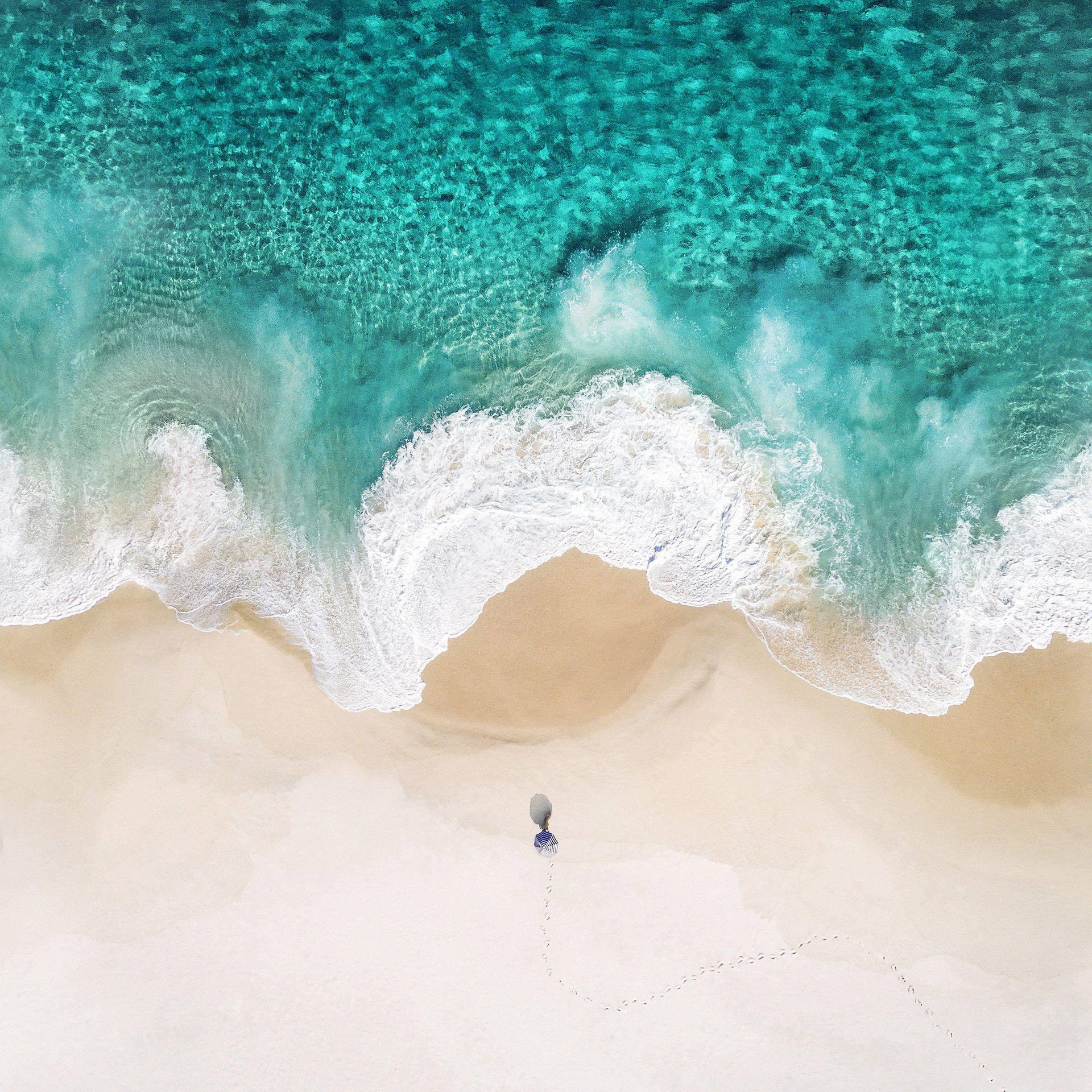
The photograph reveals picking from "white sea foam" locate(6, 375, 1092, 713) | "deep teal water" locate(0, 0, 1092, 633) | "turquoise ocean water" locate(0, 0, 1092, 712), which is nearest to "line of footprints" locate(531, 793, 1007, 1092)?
"white sea foam" locate(6, 375, 1092, 713)

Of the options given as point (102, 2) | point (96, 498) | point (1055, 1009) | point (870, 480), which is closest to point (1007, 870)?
point (1055, 1009)

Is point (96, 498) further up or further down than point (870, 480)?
further down

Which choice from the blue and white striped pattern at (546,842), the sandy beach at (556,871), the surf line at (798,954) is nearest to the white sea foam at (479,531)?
the sandy beach at (556,871)

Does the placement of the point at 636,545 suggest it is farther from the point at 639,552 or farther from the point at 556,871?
the point at 556,871

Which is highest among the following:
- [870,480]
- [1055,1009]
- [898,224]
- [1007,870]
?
[898,224]

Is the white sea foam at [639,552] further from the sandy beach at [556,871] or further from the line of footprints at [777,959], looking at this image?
the line of footprints at [777,959]

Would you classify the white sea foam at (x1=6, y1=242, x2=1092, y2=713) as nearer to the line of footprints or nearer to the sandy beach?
the sandy beach

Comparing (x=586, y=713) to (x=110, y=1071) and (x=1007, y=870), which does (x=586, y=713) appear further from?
(x=110, y=1071)
